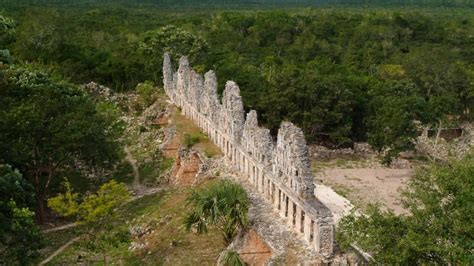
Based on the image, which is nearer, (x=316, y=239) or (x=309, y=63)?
(x=316, y=239)

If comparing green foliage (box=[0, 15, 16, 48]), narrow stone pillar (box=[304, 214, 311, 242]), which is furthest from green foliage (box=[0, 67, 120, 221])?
green foliage (box=[0, 15, 16, 48])

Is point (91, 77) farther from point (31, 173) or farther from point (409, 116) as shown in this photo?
point (409, 116)

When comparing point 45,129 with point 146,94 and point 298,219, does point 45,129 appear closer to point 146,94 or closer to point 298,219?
point 298,219

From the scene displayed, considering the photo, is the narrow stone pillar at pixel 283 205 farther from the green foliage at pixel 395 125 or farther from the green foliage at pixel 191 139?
the green foliage at pixel 395 125

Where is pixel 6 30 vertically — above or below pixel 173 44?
above

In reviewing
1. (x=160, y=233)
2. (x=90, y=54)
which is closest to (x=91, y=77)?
(x=90, y=54)

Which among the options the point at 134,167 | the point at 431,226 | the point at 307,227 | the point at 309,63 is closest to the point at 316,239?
the point at 307,227

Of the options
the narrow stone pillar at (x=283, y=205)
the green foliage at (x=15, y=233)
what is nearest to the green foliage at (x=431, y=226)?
the narrow stone pillar at (x=283, y=205)
